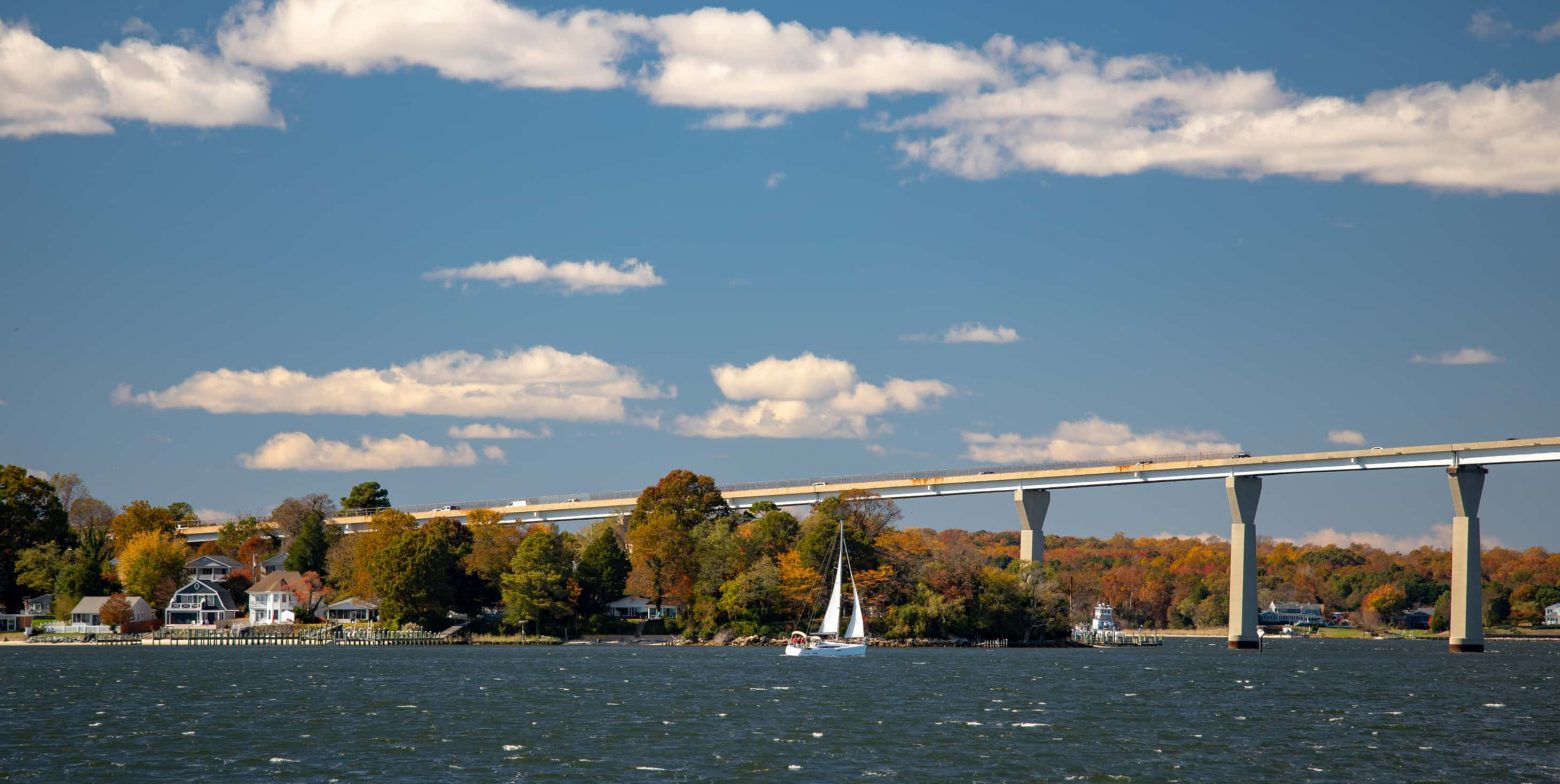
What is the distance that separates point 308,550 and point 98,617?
2544cm

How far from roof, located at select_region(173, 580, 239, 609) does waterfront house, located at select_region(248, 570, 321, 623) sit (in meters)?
4.67

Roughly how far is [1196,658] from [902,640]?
1106 inches

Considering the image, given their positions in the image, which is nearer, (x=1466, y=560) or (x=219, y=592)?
(x=1466, y=560)

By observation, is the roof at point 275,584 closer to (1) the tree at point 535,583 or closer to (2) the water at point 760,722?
(1) the tree at point 535,583

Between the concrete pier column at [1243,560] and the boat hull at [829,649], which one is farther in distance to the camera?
the concrete pier column at [1243,560]

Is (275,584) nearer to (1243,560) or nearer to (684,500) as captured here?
(684,500)

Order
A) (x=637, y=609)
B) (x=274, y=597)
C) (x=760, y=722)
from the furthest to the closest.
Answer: (x=274, y=597) → (x=637, y=609) → (x=760, y=722)

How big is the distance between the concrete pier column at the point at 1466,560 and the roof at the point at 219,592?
13473 cm

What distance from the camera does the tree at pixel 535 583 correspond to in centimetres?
15788

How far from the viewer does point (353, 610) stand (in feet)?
573

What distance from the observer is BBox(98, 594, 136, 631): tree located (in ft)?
572

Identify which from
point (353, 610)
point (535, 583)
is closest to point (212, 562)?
point (353, 610)

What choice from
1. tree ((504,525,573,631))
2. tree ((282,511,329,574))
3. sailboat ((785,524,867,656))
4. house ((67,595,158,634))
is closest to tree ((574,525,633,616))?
tree ((504,525,573,631))

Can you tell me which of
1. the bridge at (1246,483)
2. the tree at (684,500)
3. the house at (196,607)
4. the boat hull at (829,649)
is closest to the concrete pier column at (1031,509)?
the bridge at (1246,483)
